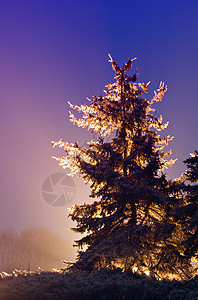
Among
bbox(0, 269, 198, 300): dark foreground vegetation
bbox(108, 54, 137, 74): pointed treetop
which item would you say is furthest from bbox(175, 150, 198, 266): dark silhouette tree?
bbox(108, 54, 137, 74): pointed treetop

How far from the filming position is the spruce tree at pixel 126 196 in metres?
12.9

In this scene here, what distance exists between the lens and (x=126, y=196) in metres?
13.8

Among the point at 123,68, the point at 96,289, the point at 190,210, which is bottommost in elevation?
the point at 96,289

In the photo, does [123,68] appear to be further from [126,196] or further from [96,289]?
[96,289]

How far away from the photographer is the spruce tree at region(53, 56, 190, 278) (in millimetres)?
12906

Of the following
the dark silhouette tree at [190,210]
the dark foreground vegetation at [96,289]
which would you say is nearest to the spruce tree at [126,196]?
the dark silhouette tree at [190,210]

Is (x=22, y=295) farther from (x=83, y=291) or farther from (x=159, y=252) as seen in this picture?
(x=159, y=252)

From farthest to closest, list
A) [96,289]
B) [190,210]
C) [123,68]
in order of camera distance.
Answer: [123,68] → [190,210] → [96,289]

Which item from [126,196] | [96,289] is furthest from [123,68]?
[96,289]

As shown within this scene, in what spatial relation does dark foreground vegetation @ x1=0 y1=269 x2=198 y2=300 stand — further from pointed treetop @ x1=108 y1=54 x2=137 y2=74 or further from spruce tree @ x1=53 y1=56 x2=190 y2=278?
pointed treetop @ x1=108 y1=54 x2=137 y2=74

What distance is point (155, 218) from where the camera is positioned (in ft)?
48.9

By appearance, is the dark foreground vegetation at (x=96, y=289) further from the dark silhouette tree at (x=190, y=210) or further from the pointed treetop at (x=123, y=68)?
the pointed treetop at (x=123, y=68)

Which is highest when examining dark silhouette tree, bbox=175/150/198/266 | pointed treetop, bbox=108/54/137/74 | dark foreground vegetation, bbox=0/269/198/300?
pointed treetop, bbox=108/54/137/74

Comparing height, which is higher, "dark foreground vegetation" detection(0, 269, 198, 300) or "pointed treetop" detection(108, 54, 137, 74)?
"pointed treetop" detection(108, 54, 137, 74)
